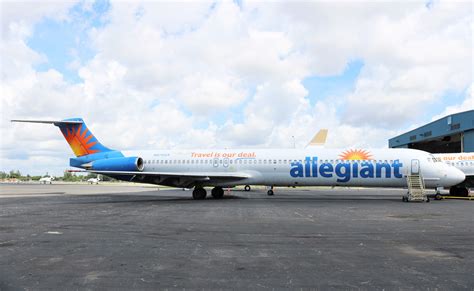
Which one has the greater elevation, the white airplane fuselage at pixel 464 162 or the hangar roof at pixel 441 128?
the hangar roof at pixel 441 128

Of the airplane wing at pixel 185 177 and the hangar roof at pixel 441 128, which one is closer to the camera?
the airplane wing at pixel 185 177

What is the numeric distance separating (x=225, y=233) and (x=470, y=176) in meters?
24.3

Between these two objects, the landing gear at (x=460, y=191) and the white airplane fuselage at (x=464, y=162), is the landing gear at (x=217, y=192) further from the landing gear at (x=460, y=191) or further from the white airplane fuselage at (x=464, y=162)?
the landing gear at (x=460, y=191)

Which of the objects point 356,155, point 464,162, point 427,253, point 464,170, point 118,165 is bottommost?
point 427,253

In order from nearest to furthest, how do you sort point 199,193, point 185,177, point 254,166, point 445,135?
point 185,177 < point 254,166 < point 199,193 < point 445,135

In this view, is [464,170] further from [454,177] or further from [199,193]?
[199,193]

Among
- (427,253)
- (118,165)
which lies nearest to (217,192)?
(118,165)

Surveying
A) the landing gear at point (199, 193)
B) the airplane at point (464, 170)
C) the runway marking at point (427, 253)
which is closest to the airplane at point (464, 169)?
the airplane at point (464, 170)

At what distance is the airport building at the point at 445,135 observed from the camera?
4366 cm

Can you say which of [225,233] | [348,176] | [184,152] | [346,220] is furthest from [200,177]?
[225,233]

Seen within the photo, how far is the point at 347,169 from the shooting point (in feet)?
79.8

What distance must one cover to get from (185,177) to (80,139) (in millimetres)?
9511

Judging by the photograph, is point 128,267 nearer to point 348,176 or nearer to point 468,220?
point 468,220

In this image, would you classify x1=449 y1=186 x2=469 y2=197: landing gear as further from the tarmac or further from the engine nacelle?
the engine nacelle
